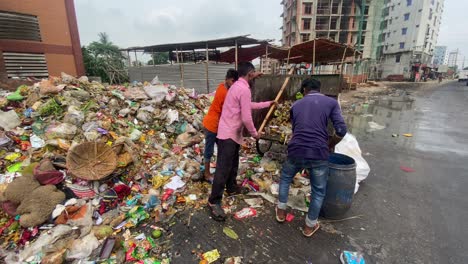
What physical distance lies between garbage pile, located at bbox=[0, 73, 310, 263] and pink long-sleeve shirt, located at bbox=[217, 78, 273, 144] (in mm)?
1068

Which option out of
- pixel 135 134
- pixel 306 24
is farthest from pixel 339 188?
pixel 306 24

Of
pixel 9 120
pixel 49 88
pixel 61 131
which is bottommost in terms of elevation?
pixel 61 131

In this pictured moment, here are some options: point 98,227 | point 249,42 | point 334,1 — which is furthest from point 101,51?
point 334,1

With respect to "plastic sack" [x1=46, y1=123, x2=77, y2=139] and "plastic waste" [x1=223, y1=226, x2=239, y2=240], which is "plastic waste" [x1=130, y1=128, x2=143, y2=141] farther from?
"plastic waste" [x1=223, y1=226, x2=239, y2=240]

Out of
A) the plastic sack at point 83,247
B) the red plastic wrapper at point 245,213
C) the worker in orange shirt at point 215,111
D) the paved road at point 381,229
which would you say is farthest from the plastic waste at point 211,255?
the worker in orange shirt at point 215,111

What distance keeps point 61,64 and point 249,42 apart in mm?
10447

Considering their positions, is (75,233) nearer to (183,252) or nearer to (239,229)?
(183,252)

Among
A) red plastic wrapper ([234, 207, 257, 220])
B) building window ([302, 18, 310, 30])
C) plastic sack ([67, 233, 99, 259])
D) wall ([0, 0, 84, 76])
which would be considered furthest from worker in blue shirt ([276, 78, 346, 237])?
building window ([302, 18, 310, 30])

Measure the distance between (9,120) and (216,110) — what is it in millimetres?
3959

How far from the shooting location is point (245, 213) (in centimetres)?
280

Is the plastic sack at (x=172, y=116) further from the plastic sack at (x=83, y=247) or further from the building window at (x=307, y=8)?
the building window at (x=307, y=8)

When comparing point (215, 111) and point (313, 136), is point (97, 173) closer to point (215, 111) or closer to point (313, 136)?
point (215, 111)

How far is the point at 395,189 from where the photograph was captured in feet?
11.2

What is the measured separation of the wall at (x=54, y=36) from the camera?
10395mm
